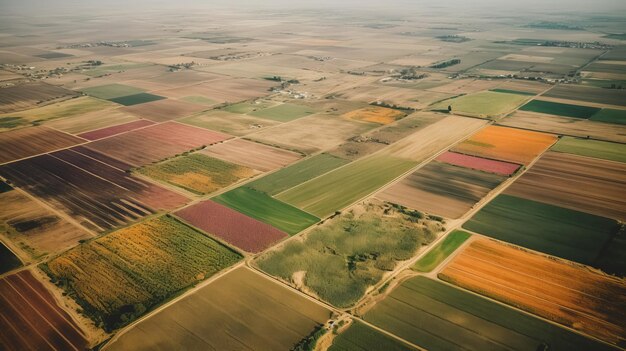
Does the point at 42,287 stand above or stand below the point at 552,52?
below

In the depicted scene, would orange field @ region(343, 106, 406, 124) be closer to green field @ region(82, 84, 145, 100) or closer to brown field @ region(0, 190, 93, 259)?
brown field @ region(0, 190, 93, 259)

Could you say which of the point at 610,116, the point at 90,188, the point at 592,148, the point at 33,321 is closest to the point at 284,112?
the point at 90,188

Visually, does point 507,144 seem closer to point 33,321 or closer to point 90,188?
point 90,188

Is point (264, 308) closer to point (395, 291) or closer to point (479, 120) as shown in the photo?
point (395, 291)

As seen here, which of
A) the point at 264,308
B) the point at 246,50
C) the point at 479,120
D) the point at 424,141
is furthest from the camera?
the point at 246,50

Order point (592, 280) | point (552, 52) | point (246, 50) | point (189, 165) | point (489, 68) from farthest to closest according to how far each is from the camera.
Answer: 1. point (246, 50)
2. point (552, 52)
3. point (489, 68)
4. point (189, 165)
5. point (592, 280)

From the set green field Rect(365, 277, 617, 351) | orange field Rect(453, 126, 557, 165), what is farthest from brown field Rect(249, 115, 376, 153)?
green field Rect(365, 277, 617, 351)

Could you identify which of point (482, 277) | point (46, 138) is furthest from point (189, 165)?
point (482, 277)
